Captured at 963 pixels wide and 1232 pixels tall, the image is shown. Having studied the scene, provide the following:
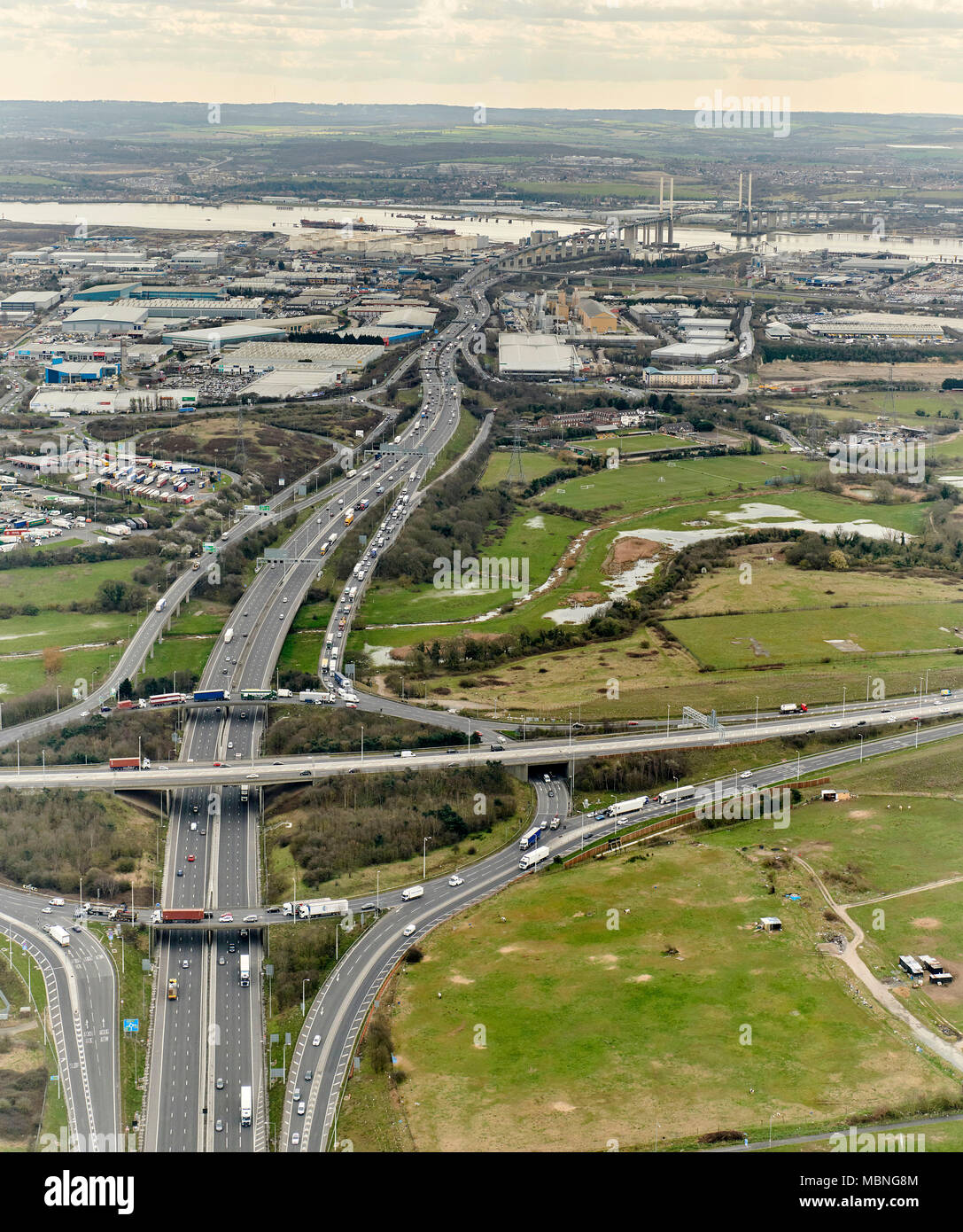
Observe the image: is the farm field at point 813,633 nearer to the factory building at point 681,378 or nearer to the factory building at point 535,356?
the factory building at point 681,378

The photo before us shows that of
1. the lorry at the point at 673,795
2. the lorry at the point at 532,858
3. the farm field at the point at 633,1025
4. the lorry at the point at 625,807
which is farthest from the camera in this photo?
the lorry at the point at 673,795

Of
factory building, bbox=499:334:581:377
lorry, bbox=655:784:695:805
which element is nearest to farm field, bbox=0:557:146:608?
lorry, bbox=655:784:695:805

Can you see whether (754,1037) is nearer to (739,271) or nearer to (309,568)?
(309,568)

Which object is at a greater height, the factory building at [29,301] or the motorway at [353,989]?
the factory building at [29,301]

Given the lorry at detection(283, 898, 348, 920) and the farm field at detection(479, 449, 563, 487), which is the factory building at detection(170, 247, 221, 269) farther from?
the lorry at detection(283, 898, 348, 920)

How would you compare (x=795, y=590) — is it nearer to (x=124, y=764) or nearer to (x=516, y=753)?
(x=516, y=753)

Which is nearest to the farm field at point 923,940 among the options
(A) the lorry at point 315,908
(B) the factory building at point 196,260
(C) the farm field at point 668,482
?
(A) the lorry at point 315,908

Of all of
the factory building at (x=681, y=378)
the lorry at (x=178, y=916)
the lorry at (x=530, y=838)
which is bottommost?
the lorry at (x=178, y=916)

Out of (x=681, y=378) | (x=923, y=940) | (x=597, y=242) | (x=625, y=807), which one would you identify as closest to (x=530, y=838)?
(x=625, y=807)
